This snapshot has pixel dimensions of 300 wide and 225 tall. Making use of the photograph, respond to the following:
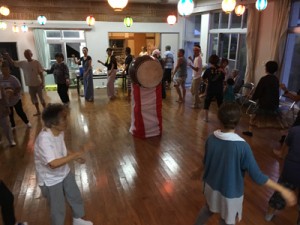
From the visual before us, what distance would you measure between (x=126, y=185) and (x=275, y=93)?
277 centimetres

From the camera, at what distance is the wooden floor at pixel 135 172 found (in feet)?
8.63

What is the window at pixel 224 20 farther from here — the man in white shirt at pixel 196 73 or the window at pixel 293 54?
the window at pixel 293 54

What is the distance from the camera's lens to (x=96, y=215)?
2604 millimetres

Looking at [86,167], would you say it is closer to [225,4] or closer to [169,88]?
[225,4]

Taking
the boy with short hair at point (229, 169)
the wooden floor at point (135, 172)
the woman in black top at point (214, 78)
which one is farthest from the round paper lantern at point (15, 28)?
the boy with short hair at point (229, 169)

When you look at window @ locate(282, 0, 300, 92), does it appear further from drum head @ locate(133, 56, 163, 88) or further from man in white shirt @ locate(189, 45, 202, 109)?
drum head @ locate(133, 56, 163, 88)

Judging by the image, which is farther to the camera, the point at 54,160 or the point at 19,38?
the point at 19,38

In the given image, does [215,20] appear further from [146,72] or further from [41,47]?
[41,47]

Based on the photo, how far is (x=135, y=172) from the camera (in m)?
3.46

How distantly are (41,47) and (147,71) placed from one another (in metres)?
6.05

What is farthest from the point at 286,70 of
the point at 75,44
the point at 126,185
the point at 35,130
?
the point at 75,44

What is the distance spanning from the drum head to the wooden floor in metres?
1.06

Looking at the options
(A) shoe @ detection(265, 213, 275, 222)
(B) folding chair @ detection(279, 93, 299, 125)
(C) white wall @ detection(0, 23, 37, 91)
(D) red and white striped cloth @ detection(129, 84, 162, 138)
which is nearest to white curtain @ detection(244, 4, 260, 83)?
(B) folding chair @ detection(279, 93, 299, 125)

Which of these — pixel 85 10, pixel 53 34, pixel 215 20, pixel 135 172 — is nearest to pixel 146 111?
pixel 135 172
